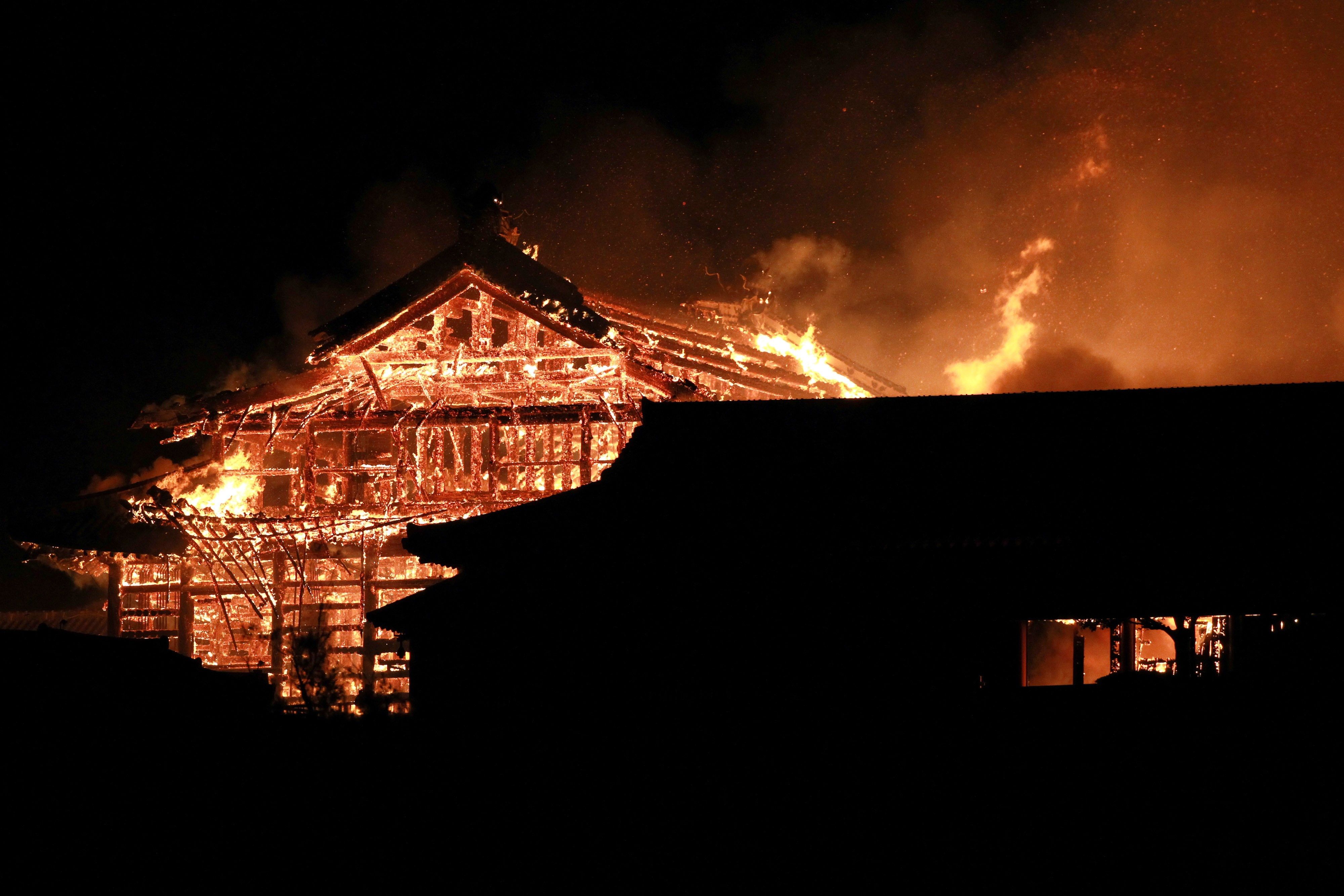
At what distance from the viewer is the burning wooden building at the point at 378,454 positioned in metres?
20.9

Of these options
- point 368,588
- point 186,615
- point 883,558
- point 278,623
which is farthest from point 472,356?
→ point 883,558

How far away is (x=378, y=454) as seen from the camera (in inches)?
918

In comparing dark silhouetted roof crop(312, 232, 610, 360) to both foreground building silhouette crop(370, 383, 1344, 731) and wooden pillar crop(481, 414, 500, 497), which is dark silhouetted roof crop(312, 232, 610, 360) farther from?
foreground building silhouette crop(370, 383, 1344, 731)

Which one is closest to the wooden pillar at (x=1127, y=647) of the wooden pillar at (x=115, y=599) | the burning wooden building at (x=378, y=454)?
the burning wooden building at (x=378, y=454)

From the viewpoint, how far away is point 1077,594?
13.2 meters

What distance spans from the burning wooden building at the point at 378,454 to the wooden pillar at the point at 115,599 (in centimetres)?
4

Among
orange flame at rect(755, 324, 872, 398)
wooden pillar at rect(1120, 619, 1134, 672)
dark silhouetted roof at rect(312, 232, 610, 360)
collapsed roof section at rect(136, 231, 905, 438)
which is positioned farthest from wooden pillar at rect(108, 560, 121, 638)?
wooden pillar at rect(1120, 619, 1134, 672)

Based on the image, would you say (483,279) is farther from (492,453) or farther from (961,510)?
(961,510)

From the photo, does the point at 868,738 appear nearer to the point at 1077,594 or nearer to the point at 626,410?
the point at 1077,594

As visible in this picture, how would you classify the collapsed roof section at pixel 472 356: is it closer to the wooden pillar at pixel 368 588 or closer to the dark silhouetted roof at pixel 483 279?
the dark silhouetted roof at pixel 483 279

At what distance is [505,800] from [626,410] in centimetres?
919

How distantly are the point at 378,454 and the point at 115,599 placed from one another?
564 centimetres

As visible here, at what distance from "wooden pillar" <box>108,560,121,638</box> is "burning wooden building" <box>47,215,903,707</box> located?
4cm

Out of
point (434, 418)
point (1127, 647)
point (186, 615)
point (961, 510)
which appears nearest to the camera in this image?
point (961, 510)
